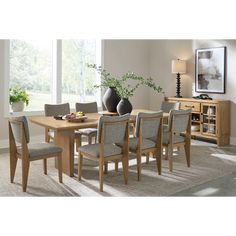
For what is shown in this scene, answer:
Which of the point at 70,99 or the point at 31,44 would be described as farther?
the point at 70,99

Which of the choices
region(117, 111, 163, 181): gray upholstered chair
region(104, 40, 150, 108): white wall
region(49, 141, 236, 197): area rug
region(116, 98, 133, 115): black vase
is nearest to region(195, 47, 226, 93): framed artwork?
region(104, 40, 150, 108): white wall

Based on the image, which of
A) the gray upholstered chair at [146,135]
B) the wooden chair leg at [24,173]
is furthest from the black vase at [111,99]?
the wooden chair leg at [24,173]

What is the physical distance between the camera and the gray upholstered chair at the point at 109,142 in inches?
156

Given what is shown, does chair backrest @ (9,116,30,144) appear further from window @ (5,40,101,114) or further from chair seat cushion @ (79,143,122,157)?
window @ (5,40,101,114)

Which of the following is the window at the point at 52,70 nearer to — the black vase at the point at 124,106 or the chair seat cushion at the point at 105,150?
the black vase at the point at 124,106

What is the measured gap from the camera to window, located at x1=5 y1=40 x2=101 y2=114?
22.5ft

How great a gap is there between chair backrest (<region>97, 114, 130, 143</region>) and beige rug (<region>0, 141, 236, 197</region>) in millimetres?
608

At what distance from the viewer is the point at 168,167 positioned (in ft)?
16.8

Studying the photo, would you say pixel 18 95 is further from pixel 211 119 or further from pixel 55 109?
pixel 211 119

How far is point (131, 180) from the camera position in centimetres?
450

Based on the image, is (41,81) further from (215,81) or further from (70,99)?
(215,81)

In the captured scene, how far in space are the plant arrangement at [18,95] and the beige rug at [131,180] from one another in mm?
1280
